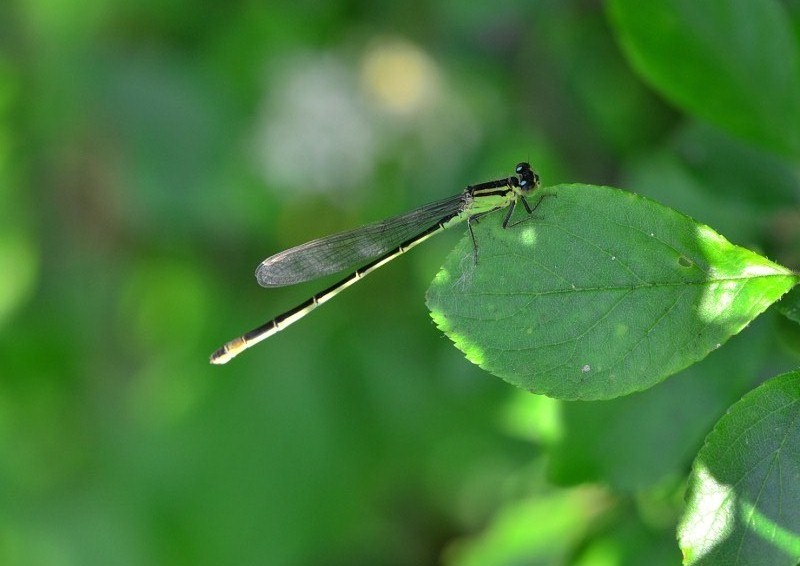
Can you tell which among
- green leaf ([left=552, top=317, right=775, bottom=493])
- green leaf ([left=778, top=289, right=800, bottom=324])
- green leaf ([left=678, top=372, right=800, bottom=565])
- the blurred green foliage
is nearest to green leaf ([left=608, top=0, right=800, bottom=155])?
green leaf ([left=552, top=317, right=775, bottom=493])

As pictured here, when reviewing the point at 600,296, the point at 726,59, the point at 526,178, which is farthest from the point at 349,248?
the point at 600,296

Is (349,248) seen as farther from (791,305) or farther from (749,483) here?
(749,483)

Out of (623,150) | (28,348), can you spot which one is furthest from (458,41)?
(28,348)

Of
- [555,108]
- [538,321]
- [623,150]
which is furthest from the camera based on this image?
[555,108]

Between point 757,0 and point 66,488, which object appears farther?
point 66,488

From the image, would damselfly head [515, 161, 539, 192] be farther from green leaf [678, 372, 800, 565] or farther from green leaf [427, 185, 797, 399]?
green leaf [678, 372, 800, 565]

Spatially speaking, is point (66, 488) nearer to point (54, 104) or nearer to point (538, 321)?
point (54, 104)
